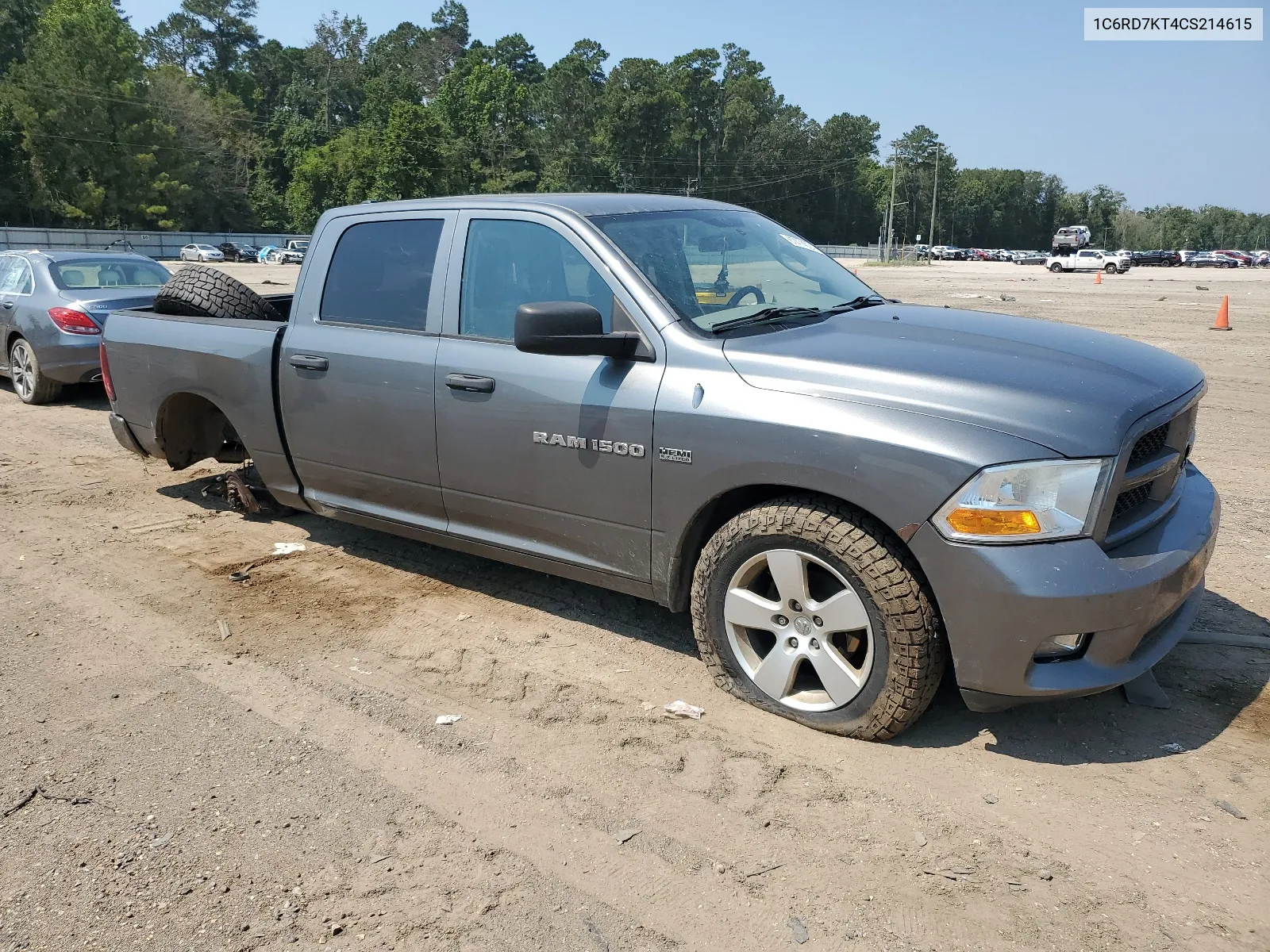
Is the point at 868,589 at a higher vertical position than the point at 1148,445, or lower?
lower

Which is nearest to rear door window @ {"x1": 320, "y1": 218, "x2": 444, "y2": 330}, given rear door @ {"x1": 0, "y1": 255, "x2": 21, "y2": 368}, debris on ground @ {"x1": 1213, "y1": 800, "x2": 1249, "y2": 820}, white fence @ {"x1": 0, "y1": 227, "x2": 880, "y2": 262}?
debris on ground @ {"x1": 1213, "y1": 800, "x2": 1249, "y2": 820}

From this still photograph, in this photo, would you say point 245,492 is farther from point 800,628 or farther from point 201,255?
point 201,255

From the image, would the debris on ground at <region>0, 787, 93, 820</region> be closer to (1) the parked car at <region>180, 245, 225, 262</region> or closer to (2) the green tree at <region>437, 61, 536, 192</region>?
(1) the parked car at <region>180, 245, 225, 262</region>

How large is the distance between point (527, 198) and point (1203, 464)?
551 cm

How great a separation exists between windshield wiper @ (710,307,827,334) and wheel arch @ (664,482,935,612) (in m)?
0.66

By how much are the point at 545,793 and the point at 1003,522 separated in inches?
67.2

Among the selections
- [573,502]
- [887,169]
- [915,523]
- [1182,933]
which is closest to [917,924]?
[1182,933]

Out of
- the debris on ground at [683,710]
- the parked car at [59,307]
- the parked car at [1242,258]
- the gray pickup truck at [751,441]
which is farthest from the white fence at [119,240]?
the parked car at [1242,258]

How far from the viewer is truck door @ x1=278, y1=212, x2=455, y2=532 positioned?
4.57 meters

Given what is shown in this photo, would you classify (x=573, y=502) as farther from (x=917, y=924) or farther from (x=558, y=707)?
(x=917, y=924)

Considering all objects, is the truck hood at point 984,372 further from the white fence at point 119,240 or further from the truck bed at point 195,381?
the white fence at point 119,240

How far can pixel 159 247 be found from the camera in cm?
7012

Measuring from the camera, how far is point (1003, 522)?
3049 mm

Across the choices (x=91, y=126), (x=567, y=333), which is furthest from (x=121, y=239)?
(x=567, y=333)
